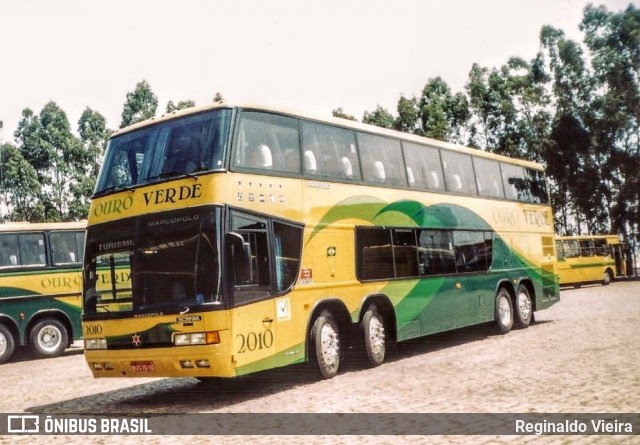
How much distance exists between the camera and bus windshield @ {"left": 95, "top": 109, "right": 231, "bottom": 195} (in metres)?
9.52

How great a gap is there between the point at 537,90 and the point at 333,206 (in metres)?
38.0

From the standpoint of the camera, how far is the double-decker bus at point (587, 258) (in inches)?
1391

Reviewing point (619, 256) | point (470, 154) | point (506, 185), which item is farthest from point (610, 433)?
point (619, 256)

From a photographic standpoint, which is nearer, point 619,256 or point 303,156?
point 303,156

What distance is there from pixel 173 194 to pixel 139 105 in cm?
3225

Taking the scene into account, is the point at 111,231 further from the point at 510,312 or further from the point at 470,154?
the point at 510,312

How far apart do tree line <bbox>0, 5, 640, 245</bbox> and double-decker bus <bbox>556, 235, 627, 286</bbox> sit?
71.9 inches

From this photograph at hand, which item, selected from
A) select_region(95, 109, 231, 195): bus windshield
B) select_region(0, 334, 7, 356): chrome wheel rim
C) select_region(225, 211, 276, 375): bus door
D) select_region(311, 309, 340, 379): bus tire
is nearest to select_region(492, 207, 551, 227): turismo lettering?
select_region(311, 309, 340, 379): bus tire

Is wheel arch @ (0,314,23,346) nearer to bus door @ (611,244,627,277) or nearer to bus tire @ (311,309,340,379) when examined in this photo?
bus tire @ (311,309,340,379)

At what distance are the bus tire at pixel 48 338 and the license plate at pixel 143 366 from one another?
10002 mm

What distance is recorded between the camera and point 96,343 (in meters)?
9.71

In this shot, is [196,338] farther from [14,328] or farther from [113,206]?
[14,328]

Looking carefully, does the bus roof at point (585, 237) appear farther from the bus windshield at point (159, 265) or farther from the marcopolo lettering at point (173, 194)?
the bus windshield at point (159, 265)

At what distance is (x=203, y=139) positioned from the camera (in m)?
9.65
